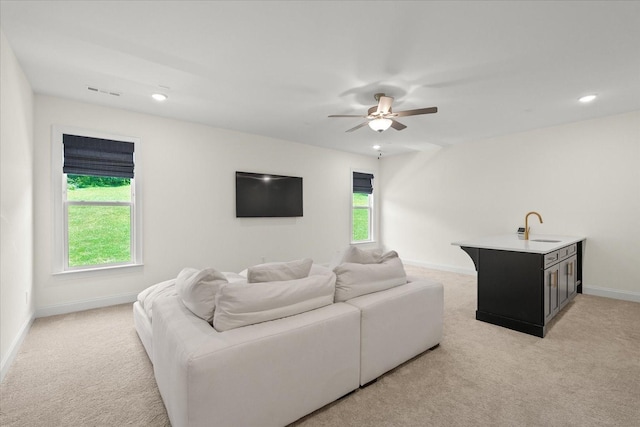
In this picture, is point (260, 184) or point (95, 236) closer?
point (95, 236)

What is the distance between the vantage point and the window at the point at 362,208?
22.4ft

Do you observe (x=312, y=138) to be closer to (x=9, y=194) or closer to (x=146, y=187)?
(x=146, y=187)

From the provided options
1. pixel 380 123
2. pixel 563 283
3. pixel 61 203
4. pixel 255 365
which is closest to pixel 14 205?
pixel 61 203

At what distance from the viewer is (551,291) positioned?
307cm

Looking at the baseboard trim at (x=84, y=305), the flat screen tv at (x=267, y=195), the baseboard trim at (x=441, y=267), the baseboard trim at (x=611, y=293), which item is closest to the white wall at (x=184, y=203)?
the baseboard trim at (x=84, y=305)

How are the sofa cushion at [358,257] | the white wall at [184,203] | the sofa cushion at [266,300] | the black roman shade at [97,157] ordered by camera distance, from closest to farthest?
the sofa cushion at [266,300] → the sofa cushion at [358,257] → the white wall at [184,203] → the black roman shade at [97,157]

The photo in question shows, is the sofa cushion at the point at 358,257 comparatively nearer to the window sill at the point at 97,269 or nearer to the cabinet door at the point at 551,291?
the cabinet door at the point at 551,291

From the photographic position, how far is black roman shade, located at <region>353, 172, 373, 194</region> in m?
6.86

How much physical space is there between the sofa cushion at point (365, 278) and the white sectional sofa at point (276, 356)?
0.03 meters

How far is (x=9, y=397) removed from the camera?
1.96 metres

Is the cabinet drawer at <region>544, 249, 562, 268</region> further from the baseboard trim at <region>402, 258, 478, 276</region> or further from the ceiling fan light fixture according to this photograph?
the baseboard trim at <region>402, 258, 478, 276</region>

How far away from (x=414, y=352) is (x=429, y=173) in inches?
182

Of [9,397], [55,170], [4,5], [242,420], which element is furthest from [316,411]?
[55,170]

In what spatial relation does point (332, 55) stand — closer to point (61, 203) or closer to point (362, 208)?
point (61, 203)
